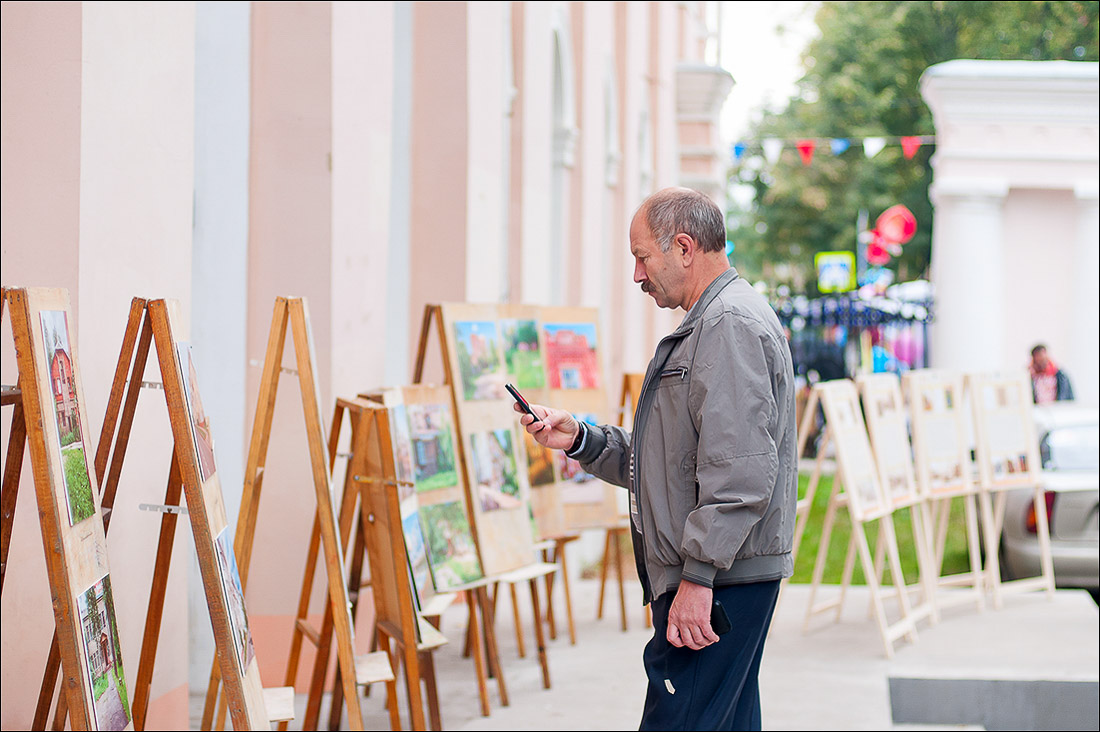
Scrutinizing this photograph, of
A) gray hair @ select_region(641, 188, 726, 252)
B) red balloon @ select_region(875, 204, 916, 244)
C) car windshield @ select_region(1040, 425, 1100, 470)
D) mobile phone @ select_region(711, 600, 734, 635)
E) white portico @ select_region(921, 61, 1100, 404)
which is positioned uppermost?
red balloon @ select_region(875, 204, 916, 244)

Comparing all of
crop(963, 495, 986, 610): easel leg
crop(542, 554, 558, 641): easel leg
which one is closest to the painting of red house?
crop(542, 554, 558, 641): easel leg

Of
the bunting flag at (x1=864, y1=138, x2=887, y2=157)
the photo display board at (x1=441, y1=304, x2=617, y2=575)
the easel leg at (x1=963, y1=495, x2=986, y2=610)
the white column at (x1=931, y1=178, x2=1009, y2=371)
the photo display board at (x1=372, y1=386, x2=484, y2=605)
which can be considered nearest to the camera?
the photo display board at (x1=372, y1=386, x2=484, y2=605)

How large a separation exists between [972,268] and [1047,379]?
849mm

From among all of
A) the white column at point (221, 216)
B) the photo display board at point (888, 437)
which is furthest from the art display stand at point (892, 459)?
the white column at point (221, 216)

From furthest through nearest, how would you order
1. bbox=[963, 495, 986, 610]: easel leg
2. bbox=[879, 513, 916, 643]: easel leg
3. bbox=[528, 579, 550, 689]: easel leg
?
bbox=[963, 495, 986, 610]: easel leg
bbox=[879, 513, 916, 643]: easel leg
bbox=[528, 579, 550, 689]: easel leg

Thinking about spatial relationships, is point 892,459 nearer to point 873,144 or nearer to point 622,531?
point 622,531

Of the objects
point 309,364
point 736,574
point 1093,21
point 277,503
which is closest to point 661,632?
point 736,574

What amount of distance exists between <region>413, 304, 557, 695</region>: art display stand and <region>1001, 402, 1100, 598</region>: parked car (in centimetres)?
329

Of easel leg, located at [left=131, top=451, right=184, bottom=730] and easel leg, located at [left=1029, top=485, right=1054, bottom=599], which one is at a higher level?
easel leg, located at [left=131, top=451, right=184, bottom=730]

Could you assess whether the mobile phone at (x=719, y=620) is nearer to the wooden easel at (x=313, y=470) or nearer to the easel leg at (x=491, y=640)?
the wooden easel at (x=313, y=470)

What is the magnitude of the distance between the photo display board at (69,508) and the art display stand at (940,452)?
4.69 m

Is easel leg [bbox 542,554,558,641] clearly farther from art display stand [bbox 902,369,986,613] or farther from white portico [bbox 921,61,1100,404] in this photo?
white portico [bbox 921,61,1100,404]

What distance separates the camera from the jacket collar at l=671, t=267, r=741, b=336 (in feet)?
9.25

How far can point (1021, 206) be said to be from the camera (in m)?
7.30
